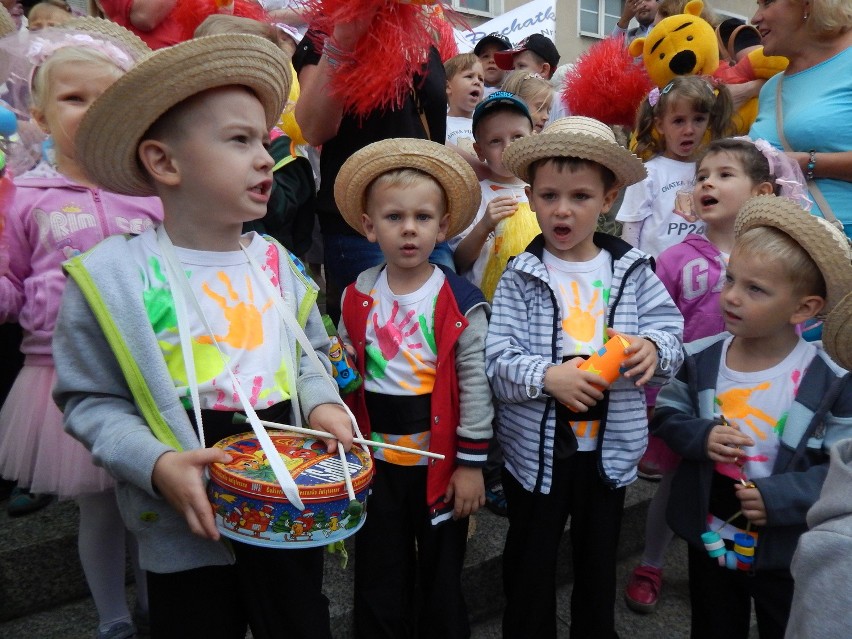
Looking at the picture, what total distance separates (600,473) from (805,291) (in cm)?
84

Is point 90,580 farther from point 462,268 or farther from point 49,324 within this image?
point 462,268

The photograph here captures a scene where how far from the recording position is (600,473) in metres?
2.06

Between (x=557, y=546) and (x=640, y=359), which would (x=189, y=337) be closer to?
(x=640, y=359)

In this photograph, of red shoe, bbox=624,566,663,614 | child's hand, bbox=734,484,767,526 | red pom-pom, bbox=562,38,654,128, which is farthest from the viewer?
red pom-pom, bbox=562,38,654,128

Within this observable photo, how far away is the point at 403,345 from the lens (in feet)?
6.93

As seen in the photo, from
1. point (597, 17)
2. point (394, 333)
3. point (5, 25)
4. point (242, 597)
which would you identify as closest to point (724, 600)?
point (394, 333)

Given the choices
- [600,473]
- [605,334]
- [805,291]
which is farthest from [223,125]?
[805,291]

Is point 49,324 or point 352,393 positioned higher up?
point 49,324

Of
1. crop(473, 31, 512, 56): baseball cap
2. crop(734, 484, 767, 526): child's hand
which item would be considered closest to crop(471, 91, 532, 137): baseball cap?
crop(734, 484, 767, 526): child's hand

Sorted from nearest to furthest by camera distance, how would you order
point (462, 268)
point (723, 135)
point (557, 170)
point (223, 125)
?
point (223, 125) → point (557, 170) → point (462, 268) → point (723, 135)

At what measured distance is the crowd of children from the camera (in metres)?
1.55

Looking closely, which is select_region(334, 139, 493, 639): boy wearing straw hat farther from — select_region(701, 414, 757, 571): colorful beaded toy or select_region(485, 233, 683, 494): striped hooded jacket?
select_region(701, 414, 757, 571): colorful beaded toy

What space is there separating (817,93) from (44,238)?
307 cm

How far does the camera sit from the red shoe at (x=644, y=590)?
2.70 m
